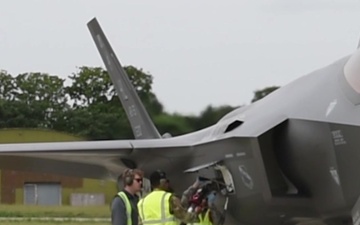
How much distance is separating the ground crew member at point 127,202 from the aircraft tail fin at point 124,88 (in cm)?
806

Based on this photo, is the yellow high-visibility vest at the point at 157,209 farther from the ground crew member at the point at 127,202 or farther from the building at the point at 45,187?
the building at the point at 45,187

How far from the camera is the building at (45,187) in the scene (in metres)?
28.5

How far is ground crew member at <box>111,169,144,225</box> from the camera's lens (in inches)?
377

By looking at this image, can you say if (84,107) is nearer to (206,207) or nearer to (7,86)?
(7,86)

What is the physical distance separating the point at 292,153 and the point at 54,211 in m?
19.1

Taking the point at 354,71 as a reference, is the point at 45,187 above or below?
above

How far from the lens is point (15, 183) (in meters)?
36.6

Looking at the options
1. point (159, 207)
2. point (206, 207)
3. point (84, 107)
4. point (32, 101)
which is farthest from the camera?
point (32, 101)

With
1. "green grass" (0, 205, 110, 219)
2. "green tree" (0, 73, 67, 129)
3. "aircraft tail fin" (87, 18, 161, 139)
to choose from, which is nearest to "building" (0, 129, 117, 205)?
"green grass" (0, 205, 110, 219)

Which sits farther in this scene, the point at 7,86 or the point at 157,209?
the point at 7,86

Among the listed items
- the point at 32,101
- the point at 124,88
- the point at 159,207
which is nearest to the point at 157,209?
the point at 159,207

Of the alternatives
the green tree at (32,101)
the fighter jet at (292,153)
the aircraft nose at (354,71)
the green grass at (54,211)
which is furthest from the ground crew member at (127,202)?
the green tree at (32,101)

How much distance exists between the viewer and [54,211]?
96.8ft

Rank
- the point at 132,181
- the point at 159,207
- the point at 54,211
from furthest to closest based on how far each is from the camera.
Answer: the point at 54,211, the point at 159,207, the point at 132,181
